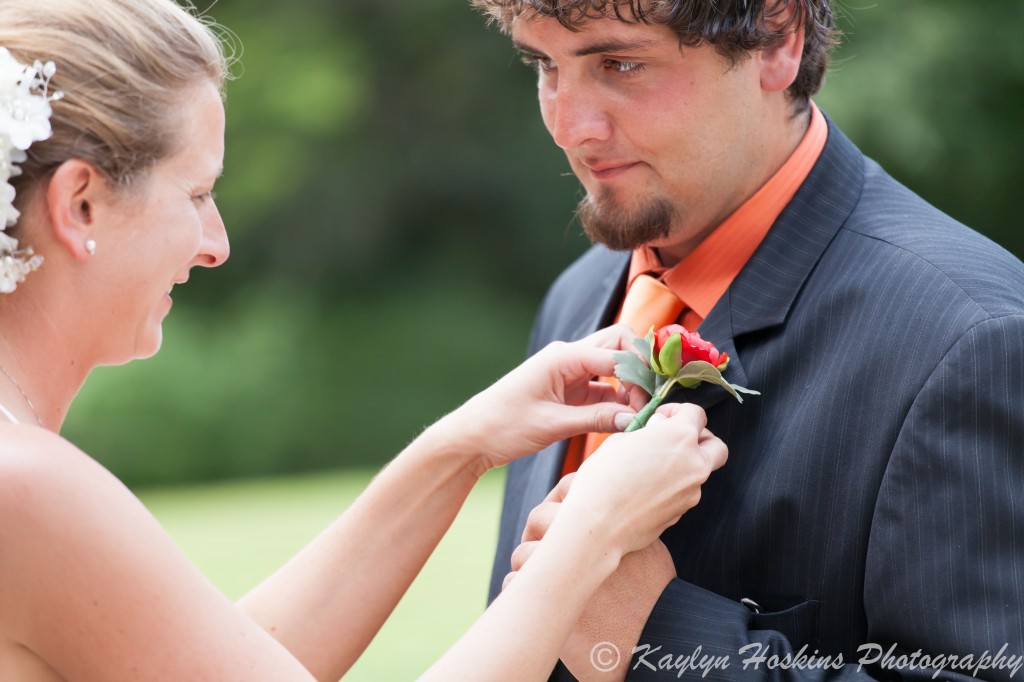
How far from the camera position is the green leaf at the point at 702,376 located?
2.47 meters

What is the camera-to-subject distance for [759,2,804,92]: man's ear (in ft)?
9.30

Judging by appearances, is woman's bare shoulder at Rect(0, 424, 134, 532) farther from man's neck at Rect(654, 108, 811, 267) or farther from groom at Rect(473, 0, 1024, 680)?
man's neck at Rect(654, 108, 811, 267)

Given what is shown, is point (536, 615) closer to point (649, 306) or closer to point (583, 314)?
point (649, 306)

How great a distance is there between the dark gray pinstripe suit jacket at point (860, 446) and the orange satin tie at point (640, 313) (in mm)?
169

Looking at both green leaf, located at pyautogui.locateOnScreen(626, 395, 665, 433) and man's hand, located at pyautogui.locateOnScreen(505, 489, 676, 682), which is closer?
man's hand, located at pyautogui.locateOnScreen(505, 489, 676, 682)

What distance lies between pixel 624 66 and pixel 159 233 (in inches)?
42.7

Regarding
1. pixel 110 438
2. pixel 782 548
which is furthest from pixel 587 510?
pixel 110 438

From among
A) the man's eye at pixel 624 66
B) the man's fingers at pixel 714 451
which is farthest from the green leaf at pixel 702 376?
the man's eye at pixel 624 66

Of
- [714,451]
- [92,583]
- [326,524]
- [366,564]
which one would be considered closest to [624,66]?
[714,451]

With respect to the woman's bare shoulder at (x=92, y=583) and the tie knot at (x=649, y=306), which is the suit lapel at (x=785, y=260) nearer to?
the tie knot at (x=649, y=306)

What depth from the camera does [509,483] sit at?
3.39 m

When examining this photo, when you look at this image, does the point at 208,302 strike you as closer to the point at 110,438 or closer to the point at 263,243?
the point at 263,243

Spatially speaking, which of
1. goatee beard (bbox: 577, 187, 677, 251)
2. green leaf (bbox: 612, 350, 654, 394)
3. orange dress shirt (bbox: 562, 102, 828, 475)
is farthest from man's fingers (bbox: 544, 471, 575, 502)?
goatee beard (bbox: 577, 187, 677, 251)

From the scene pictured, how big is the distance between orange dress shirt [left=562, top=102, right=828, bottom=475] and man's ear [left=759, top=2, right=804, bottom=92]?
0.17 meters
